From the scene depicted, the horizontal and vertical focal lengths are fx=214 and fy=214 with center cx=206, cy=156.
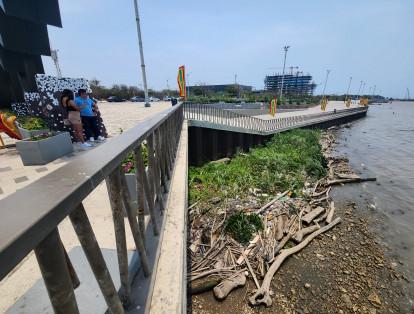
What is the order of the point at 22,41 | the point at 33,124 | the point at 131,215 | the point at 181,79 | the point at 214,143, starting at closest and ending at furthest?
the point at 131,215
the point at 33,124
the point at 22,41
the point at 181,79
the point at 214,143

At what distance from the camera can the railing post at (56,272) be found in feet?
2.24

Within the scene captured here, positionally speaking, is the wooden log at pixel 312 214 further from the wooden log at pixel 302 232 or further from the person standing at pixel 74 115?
the person standing at pixel 74 115

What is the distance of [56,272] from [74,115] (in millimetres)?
7510

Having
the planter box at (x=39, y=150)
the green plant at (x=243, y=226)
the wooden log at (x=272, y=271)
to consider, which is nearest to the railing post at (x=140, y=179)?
the wooden log at (x=272, y=271)

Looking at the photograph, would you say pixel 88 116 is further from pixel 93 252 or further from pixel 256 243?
pixel 93 252

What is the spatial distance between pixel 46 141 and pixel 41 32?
26.1 feet

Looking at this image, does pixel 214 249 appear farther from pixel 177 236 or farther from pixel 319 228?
pixel 319 228

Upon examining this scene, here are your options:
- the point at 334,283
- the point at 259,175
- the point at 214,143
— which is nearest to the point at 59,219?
the point at 334,283

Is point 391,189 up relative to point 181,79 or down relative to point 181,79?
down

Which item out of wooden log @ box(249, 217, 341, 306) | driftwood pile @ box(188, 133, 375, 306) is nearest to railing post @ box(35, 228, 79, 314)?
driftwood pile @ box(188, 133, 375, 306)

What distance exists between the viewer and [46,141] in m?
5.51

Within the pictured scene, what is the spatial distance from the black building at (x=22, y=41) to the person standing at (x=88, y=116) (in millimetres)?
4483

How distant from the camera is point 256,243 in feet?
16.9

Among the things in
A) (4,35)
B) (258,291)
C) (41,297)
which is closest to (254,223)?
(258,291)
